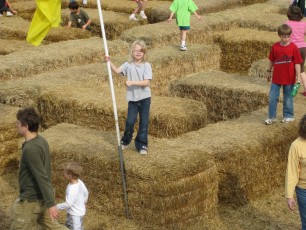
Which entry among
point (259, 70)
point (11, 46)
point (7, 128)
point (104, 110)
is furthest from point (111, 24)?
point (7, 128)

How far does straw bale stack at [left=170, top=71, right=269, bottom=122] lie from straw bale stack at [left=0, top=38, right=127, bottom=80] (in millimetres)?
2630

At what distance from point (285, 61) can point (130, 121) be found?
3008mm

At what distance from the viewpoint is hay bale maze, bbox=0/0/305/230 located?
35.4 feet

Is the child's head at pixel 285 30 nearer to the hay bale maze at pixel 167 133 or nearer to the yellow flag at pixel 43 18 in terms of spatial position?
the hay bale maze at pixel 167 133

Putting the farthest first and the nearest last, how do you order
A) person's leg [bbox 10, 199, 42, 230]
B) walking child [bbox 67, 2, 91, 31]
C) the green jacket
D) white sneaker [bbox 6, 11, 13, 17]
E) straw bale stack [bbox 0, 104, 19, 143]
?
white sneaker [bbox 6, 11, 13, 17] → walking child [bbox 67, 2, 91, 31] → straw bale stack [bbox 0, 104, 19, 143] → person's leg [bbox 10, 199, 42, 230] → the green jacket

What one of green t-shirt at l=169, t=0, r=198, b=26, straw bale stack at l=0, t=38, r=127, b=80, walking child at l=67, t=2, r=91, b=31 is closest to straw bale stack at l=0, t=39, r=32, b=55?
straw bale stack at l=0, t=38, r=127, b=80

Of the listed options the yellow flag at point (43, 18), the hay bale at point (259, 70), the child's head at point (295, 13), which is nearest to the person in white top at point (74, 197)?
the yellow flag at point (43, 18)

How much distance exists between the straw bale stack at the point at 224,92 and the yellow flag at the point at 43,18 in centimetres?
510

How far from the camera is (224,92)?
15.5 m

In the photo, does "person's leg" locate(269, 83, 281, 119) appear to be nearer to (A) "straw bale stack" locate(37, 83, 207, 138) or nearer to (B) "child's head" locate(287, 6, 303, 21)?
(A) "straw bale stack" locate(37, 83, 207, 138)

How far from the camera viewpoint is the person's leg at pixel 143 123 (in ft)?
36.1

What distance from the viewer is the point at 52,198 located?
8562mm

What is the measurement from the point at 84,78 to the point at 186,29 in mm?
3981

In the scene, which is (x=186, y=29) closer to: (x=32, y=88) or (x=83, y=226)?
(x=32, y=88)
